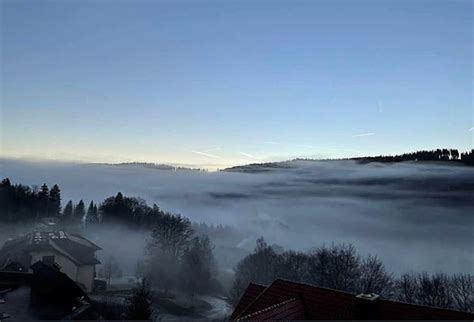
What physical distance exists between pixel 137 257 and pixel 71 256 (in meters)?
19.4

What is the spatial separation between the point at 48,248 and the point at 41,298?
22566mm

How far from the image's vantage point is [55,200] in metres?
72.7

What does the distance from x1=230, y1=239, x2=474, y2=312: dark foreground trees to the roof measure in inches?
609

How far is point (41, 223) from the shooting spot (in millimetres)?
62469

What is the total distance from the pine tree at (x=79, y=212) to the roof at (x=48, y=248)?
27500mm

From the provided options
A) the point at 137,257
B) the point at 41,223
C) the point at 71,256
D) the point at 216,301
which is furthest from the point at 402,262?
the point at 41,223

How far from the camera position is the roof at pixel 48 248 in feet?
126

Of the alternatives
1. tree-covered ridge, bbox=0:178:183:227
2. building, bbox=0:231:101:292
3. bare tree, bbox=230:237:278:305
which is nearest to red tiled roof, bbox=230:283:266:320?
bare tree, bbox=230:237:278:305

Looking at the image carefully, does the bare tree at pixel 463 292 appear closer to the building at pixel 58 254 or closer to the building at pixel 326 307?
the building at pixel 326 307

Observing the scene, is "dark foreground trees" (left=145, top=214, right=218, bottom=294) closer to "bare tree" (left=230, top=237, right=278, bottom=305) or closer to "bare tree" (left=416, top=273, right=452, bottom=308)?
"bare tree" (left=230, top=237, right=278, bottom=305)

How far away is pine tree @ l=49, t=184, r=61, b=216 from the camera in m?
70.8

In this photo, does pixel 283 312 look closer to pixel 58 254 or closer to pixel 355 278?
pixel 355 278

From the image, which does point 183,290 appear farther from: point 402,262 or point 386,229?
point 386,229

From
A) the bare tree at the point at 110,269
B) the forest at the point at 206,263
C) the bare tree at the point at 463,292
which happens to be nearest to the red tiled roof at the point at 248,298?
the forest at the point at 206,263
